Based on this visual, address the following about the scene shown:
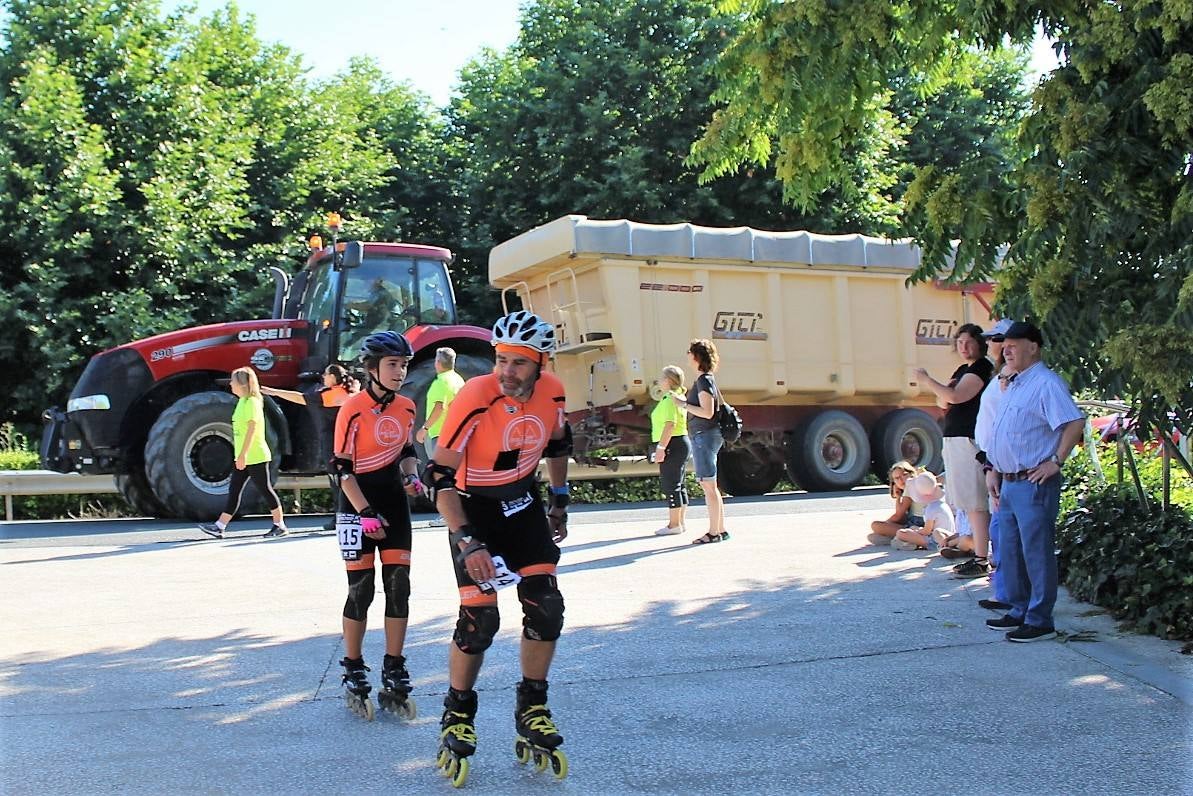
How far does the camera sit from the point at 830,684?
19.9ft

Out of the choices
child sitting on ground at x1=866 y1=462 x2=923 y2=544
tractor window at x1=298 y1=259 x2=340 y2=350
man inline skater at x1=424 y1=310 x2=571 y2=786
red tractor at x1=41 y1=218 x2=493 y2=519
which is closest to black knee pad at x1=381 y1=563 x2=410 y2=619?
man inline skater at x1=424 y1=310 x2=571 y2=786

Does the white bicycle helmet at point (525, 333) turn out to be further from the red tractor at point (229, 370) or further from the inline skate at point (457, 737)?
the red tractor at point (229, 370)

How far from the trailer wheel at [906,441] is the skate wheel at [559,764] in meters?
13.6

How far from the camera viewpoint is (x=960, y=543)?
9641 mm

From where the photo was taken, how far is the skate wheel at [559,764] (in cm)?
467

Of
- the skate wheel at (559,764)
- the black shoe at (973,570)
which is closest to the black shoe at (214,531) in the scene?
the black shoe at (973,570)

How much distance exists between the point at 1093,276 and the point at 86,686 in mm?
5119

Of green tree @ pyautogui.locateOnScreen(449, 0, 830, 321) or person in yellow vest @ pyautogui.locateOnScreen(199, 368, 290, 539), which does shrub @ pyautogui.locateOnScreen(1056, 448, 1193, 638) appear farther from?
green tree @ pyautogui.locateOnScreen(449, 0, 830, 321)

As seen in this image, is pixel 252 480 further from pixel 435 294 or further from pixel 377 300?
pixel 435 294

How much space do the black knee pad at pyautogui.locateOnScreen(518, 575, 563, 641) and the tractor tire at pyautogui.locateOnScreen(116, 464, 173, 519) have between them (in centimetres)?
1053

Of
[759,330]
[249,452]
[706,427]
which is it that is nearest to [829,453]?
[759,330]

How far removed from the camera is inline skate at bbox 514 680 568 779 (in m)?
4.70

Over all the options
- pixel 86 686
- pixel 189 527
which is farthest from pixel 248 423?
pixel 86 686

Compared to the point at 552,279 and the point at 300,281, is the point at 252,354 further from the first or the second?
the point at 552,279
